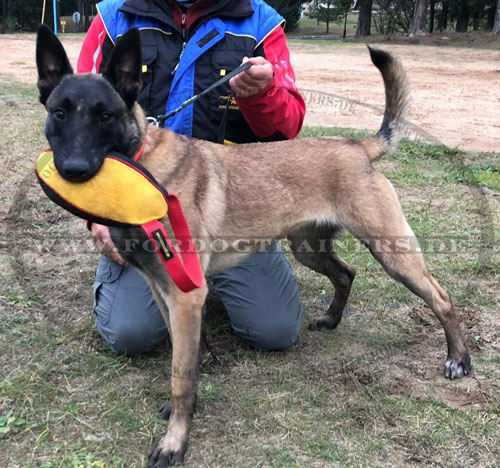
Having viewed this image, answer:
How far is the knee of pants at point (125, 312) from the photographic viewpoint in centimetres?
331

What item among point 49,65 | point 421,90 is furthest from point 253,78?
point 421,90

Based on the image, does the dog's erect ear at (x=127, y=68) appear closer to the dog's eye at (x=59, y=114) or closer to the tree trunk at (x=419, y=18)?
the dog's eye at (x=59, y=114)

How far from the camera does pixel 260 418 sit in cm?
283

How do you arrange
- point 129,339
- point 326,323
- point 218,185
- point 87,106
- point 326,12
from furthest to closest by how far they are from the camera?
point 326,12, point 326,323, point 129,339, point 218,185, point 87,106

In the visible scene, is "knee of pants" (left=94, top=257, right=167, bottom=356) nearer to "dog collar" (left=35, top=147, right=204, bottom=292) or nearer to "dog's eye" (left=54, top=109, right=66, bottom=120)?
"dog collar" (left=35, top=147, right=204, bottom=292)

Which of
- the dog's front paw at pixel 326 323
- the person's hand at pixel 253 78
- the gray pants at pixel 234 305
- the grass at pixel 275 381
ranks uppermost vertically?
the person's hand at pixel 253 78

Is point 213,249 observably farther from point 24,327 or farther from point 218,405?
point 24,327

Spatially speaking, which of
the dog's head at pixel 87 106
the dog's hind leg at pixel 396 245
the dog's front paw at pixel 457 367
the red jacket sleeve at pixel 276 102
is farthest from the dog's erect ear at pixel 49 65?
the dog's front paw at pixel 457 367

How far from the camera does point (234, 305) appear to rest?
3.60 metres

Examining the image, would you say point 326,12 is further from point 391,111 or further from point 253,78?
point 253,78

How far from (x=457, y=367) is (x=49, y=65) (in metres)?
2.68

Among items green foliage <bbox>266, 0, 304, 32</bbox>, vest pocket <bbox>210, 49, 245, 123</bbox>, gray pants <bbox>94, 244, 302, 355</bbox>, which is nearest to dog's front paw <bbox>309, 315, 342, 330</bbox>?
gray pants <bbox>94, 244, 302, 355</bbox>

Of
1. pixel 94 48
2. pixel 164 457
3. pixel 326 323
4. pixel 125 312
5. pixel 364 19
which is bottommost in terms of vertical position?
pixel 326 323

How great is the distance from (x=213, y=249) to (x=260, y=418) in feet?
2.97
